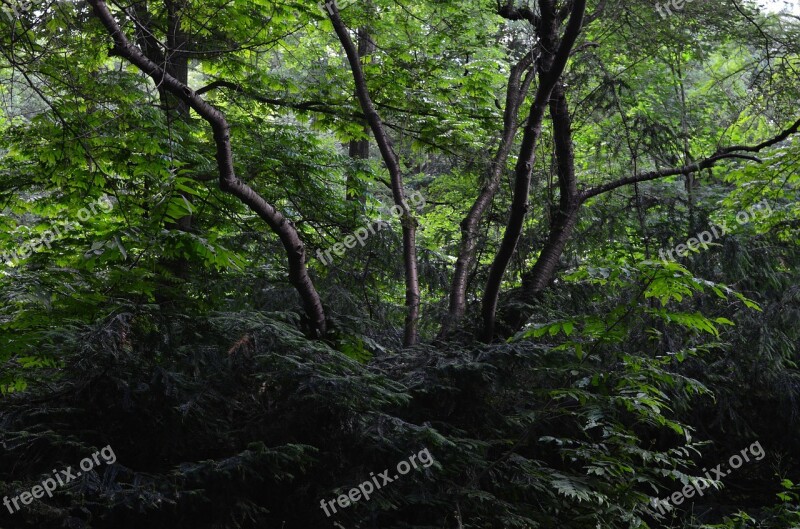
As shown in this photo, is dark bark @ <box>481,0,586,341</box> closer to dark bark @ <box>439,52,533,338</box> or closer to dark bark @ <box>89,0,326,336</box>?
dark bark @ <box>439,52,533,338</box>

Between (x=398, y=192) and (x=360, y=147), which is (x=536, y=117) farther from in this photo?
(x=360, y=147)

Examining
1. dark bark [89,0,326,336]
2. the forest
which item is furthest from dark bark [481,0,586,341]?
dark bark [89,0,326,336]

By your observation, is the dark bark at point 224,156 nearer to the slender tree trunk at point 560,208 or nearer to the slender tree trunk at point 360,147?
the slender tree trunk at point 560,208

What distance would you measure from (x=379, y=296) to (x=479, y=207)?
138 centimetres

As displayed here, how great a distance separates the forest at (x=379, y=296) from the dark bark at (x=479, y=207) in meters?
0.03

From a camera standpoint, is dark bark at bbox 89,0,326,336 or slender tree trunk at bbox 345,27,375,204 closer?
dark bark at bbox 89,0,326,336

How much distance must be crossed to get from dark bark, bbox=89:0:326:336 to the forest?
2cm

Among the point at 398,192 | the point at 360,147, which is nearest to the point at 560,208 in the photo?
the point at 398,192

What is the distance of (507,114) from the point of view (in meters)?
6.64

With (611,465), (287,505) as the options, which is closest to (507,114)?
(611,465)

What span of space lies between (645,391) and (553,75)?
214 cm

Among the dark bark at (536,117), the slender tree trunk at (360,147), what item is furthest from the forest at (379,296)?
the slender tree trunk at (360,147)

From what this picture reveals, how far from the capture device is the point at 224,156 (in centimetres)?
447

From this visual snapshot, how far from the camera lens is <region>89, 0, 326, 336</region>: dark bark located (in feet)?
13.2
